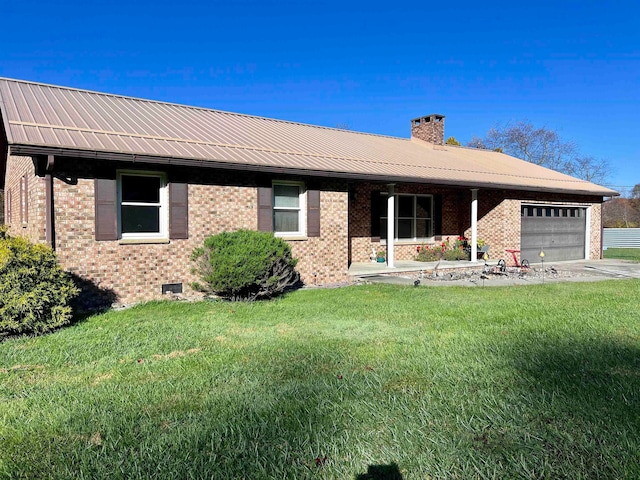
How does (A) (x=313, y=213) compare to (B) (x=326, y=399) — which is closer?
(B) (x=326, y=399)

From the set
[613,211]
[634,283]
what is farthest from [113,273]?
[613,211]

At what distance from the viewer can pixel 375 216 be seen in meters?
14.5

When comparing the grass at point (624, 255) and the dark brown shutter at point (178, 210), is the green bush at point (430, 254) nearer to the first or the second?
the grass at point (624, 255)

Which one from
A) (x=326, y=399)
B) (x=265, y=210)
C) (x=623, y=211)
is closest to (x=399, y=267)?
(x=265, y=210)

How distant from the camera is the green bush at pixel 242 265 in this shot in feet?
26.3

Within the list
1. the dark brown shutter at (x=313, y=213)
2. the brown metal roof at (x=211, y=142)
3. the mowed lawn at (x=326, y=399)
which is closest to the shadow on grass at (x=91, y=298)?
the mowed lawn at (x=326, y=399)

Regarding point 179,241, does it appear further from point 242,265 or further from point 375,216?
point 375,216

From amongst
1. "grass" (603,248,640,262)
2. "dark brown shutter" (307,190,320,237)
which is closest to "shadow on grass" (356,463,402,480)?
"dark brown shutter" (307,190,320,237)

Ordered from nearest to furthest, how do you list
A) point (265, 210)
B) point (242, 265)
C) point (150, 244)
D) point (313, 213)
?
point (242, 265), point (150, 244), point (265, 210), point (313, 213)

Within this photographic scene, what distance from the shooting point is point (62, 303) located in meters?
6.21

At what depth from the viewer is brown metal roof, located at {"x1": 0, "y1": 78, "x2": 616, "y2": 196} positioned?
816cm

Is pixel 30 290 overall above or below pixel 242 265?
below

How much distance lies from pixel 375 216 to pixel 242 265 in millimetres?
7277

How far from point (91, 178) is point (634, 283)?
39.0ft
